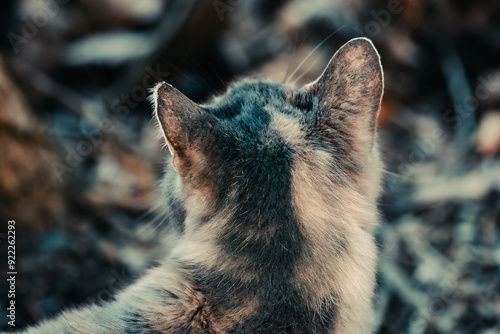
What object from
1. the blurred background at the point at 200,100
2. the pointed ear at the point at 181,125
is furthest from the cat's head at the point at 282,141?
the blurred background at the point at 200,100

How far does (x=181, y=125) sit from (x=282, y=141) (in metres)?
0.26

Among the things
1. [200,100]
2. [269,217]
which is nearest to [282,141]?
[269,217]

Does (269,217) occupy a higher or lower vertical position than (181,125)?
lower

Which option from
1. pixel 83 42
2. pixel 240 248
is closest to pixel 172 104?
pixel 240 248

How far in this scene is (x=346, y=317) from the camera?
126 cm

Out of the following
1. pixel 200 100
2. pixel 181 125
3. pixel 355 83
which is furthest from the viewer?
pixel 200 100

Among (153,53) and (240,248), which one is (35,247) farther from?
(240,248)

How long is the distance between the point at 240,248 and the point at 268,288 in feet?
0.39

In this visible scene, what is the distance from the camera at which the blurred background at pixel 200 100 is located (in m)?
2.21

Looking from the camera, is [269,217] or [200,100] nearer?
[269,217]

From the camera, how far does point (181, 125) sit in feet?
3.66

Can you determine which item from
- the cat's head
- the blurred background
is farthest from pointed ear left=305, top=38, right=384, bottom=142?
the blurred background

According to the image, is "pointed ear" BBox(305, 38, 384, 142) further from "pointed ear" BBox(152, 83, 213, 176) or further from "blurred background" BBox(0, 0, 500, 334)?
"blurred background" BBox(0, 0, 500, 334)

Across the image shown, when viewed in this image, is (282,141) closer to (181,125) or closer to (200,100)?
(181,125)
